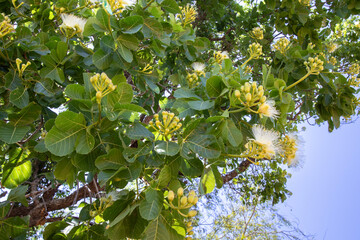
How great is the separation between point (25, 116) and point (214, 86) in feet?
3.29

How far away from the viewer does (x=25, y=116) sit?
1.68 metres

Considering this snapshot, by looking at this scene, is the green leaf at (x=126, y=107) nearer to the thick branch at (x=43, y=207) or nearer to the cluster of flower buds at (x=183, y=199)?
the cluster of flower buds at (x=183, y=199)

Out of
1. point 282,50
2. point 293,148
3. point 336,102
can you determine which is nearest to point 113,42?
point 293,148

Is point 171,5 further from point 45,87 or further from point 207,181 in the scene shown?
point 207,181

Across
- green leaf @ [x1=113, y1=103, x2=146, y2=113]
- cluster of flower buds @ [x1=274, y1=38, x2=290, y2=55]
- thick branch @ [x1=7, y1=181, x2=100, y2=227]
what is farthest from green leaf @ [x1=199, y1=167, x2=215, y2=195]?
thick branch @ [x1=7, y1=181, x2=100, y2=227]

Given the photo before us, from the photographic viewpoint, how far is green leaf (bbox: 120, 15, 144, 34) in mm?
1602

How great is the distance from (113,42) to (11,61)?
63 cm

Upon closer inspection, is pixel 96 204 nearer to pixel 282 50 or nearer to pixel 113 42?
pixel 113 42

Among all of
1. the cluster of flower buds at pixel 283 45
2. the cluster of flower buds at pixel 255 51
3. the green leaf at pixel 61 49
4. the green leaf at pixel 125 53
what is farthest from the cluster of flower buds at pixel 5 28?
the cluster of flower buds at pixel 283 45

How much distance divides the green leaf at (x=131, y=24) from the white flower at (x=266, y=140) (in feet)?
2.51

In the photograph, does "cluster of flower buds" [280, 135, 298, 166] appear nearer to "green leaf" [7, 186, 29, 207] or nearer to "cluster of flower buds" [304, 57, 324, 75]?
"cluster of flower buds" [304, 57, 324, 75]

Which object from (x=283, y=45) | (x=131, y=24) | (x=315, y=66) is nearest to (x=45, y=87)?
(x=131, y=24)

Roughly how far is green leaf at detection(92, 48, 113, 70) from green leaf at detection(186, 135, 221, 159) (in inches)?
29.2

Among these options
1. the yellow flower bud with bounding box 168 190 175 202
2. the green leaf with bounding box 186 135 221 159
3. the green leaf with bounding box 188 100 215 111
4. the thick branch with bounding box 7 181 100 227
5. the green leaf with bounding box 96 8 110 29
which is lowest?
the thick branch with bounding box 7 181 100 227
